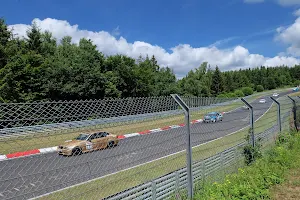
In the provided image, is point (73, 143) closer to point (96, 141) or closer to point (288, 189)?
point (96, 141)

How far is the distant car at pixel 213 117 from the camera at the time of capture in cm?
588

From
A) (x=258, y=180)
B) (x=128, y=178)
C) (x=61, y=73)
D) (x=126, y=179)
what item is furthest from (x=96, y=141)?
(x=61, y=73)

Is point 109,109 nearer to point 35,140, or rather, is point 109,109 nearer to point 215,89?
point 35,140

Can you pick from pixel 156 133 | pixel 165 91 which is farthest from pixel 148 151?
pixel 165 91

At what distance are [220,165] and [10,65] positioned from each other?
2454 cm

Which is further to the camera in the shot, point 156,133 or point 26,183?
point 156,133

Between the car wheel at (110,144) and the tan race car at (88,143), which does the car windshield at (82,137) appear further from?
the car wheel at (110,144)

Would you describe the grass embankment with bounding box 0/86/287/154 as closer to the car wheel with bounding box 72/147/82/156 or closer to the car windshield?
the car windshield

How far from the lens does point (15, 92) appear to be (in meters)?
23.4

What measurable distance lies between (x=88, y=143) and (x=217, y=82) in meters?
76.6

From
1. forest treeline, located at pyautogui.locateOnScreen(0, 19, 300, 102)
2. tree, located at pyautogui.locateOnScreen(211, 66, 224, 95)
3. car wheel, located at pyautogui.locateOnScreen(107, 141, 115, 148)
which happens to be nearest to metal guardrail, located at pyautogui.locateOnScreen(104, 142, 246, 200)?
car wheel, located at pyautogui.locateOnScreen(107, 141, 115, 148)

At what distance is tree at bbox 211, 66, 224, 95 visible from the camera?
3009 inches

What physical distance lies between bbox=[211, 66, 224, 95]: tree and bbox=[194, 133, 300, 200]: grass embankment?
2781 inches

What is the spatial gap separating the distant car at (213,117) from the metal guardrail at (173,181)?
0.82 metres
